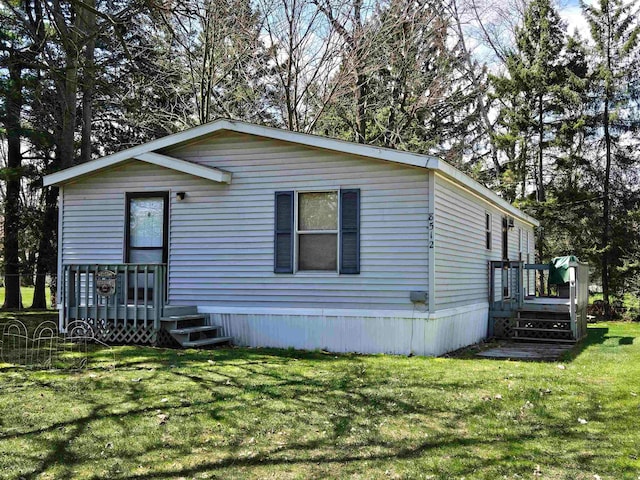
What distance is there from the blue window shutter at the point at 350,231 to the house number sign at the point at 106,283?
145 inches

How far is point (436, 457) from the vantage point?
473 cm

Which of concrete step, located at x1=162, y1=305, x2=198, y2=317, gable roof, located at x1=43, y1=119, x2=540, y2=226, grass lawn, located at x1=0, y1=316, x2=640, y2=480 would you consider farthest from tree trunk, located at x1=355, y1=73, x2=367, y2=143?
grass lawn, located at x1=0, y1=316, x2=640, y2=480

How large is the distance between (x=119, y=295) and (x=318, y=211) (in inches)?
138

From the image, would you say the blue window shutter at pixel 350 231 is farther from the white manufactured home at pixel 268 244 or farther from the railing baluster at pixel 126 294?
the railing baluster at pixel 126 294

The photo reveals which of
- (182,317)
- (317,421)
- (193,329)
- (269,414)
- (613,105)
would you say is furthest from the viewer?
(613,105)

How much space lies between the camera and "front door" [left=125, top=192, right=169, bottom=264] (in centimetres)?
1134

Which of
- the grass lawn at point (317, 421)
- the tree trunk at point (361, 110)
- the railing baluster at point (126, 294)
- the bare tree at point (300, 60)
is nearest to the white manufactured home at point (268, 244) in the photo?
the railing baluster at point (126, 294)

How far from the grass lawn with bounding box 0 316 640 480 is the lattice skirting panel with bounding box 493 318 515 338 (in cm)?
476

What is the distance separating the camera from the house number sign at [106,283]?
34.8 ft

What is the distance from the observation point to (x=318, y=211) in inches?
414

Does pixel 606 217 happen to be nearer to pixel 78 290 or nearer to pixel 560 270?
pixel 560 270

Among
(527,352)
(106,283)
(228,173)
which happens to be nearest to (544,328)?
(527,352)

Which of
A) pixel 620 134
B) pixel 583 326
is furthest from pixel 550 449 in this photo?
pixel 620 134

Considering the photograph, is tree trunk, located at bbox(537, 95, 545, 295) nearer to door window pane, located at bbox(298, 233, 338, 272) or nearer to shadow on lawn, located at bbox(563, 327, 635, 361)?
shadow on lawn, located at bbox(563, 327, 635, 361)
